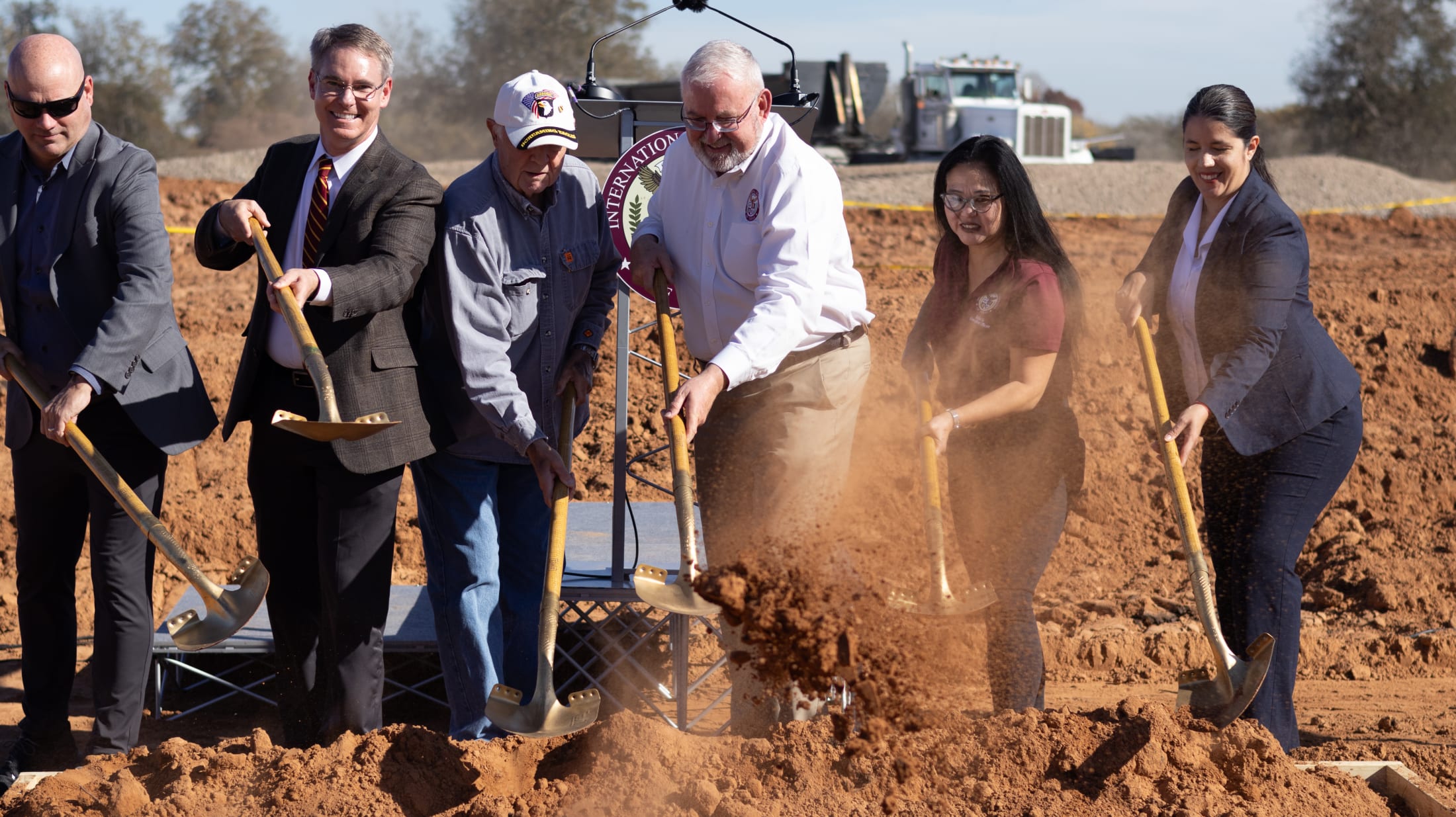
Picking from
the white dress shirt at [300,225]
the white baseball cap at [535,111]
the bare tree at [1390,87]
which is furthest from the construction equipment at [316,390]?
the bare tree at [1390,87]

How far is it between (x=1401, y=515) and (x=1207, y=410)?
475 cm

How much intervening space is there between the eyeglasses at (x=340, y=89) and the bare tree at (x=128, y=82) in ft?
105

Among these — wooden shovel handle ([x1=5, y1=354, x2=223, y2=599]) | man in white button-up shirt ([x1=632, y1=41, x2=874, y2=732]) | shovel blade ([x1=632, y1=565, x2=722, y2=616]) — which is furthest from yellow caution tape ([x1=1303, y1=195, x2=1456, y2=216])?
wooden shovel handle ([x1=5, y1=354, x2=223, y2=599])

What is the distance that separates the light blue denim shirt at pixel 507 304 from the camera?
330 centimetres

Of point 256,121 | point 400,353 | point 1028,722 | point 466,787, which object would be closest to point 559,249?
point 400,353

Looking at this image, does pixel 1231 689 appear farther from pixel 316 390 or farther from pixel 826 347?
pixel 316 390

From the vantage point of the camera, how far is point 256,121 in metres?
37.8

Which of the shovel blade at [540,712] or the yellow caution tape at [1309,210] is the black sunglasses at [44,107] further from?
the yellow caution tape at [1309,210]

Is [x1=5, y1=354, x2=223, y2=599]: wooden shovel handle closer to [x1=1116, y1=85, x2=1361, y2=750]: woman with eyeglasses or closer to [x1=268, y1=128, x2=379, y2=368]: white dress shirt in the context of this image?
[x1=268, y1=128, x2=379, y2=368]: white dress shirt

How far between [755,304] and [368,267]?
1.02m

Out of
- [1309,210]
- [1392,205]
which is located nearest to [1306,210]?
[1309,210]

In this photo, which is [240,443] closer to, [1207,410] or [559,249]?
[559,249]

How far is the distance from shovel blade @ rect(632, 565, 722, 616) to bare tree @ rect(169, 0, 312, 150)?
1497 inches

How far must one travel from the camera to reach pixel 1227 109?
3.38m
